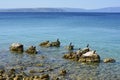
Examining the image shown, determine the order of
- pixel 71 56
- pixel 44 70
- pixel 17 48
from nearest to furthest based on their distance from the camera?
pixel 44 70, pixel 71 56, pixel 17 48

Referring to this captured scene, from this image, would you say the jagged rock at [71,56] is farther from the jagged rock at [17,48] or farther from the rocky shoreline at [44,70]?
the jagged rock at [17,48]

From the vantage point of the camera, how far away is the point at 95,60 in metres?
50.0

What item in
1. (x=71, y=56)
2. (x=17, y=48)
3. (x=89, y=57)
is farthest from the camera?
(x=17, y=48)

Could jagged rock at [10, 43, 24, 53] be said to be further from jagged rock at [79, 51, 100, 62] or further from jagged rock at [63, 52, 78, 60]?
jagged rock at [79, 51, 100, 62]

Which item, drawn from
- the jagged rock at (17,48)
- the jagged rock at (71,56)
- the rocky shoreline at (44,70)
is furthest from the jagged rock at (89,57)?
the jagged rock at (17,48)

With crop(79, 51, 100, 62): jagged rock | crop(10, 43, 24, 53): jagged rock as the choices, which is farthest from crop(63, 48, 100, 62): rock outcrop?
crop(10, 43, 24, 53): jagged rock

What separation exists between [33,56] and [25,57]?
161 centimetres

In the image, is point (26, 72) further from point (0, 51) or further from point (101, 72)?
point (0, 51)

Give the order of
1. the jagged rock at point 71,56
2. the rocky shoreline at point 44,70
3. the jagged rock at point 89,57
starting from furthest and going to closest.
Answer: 1. the jagged rock at point 71,56
2. the jagged rock at point 89,57
3. the rocky shoreline at point 44,70

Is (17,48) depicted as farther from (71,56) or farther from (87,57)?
(87,57)

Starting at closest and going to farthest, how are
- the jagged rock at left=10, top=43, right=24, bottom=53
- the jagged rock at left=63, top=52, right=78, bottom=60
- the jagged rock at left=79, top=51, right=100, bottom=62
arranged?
1. the jagged rock at left=79, top=51, right=100, bottom=62
2. the jagged rock at left=63, top=52, right=78, bottom=60
3. the jagged rock at left=10, top=43, right=24, bottom=53

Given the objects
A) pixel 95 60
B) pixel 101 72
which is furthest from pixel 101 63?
pixel 101 72

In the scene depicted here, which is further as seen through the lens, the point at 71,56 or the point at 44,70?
the point at 71,56

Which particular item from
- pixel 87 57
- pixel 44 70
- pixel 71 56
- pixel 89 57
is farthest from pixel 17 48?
pixel 44 70
